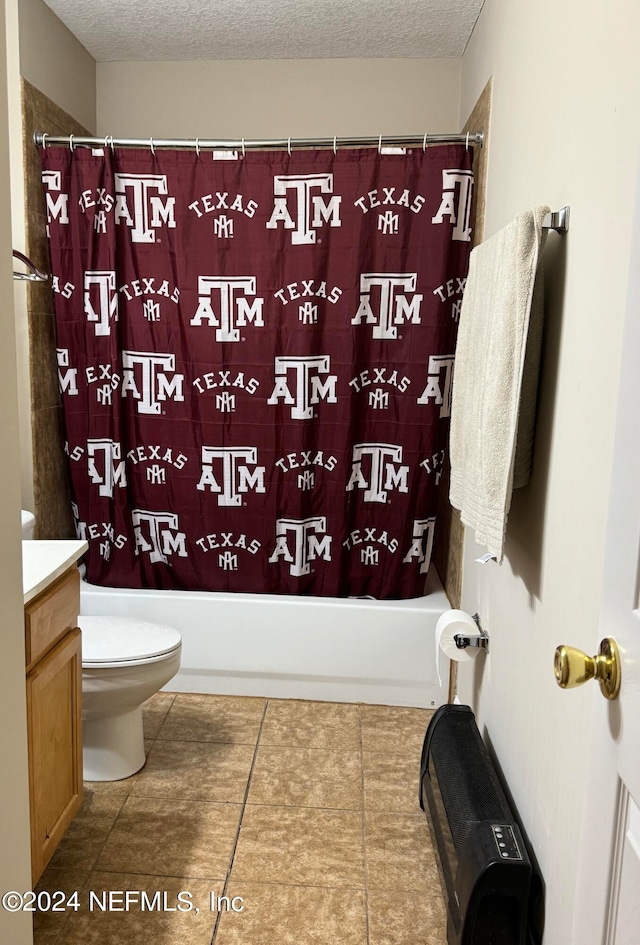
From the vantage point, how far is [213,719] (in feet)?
8.77

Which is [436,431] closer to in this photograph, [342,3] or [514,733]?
[514,733]

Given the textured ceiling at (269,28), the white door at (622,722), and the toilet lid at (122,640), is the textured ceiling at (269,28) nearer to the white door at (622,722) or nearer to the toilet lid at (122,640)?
the toilet lid at (122,640)

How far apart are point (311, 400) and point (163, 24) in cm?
146

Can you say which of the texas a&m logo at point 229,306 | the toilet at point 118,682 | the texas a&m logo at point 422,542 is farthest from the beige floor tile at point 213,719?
the texas a&m logo at point 229,306

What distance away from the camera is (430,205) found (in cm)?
259

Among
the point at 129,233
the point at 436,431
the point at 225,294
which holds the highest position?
the point at 129,233

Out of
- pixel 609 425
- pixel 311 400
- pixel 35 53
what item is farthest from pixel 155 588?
pixel 609 425

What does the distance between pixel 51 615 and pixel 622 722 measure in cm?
126

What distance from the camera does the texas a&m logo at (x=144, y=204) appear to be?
2.69 m

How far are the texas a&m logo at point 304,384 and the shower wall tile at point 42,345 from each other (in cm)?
83

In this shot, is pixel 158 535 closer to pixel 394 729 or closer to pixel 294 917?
pixel 394 729

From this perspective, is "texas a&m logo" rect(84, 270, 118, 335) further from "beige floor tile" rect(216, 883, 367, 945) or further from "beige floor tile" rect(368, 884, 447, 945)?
"beige floor tile" rect(368, 884, 447, 945)

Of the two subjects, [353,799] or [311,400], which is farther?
[311,400]

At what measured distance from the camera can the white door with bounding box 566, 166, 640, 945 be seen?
2.58ft
